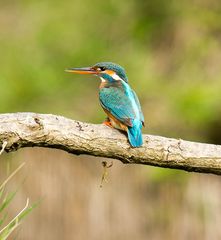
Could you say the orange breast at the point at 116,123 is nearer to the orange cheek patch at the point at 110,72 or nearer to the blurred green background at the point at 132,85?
the orange cheek patch at the point at 110,72

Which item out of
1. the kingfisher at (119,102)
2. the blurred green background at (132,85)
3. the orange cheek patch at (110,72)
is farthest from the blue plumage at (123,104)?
the blurred green background at (132,85)

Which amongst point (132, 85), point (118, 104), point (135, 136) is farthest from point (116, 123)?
point (132, 85)

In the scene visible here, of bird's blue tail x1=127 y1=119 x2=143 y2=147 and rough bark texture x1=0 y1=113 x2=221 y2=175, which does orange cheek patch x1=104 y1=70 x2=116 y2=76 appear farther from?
rough bark texture x1=0 y1=113 x2=221 y2=175

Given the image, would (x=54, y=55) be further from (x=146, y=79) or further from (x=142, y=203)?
(x=142, y=203)

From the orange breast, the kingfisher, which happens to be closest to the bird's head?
the kingfisher

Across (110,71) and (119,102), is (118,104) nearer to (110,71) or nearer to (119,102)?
(119,102)

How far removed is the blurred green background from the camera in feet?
26.8

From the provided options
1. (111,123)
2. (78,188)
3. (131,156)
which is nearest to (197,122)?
(78,188)

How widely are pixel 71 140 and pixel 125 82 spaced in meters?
1.38

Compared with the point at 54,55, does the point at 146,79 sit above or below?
below

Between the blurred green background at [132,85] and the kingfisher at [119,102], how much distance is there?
156 cm

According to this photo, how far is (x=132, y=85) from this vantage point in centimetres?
942

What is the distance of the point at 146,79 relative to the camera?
31.7 feet

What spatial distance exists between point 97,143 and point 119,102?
35.9 inches
